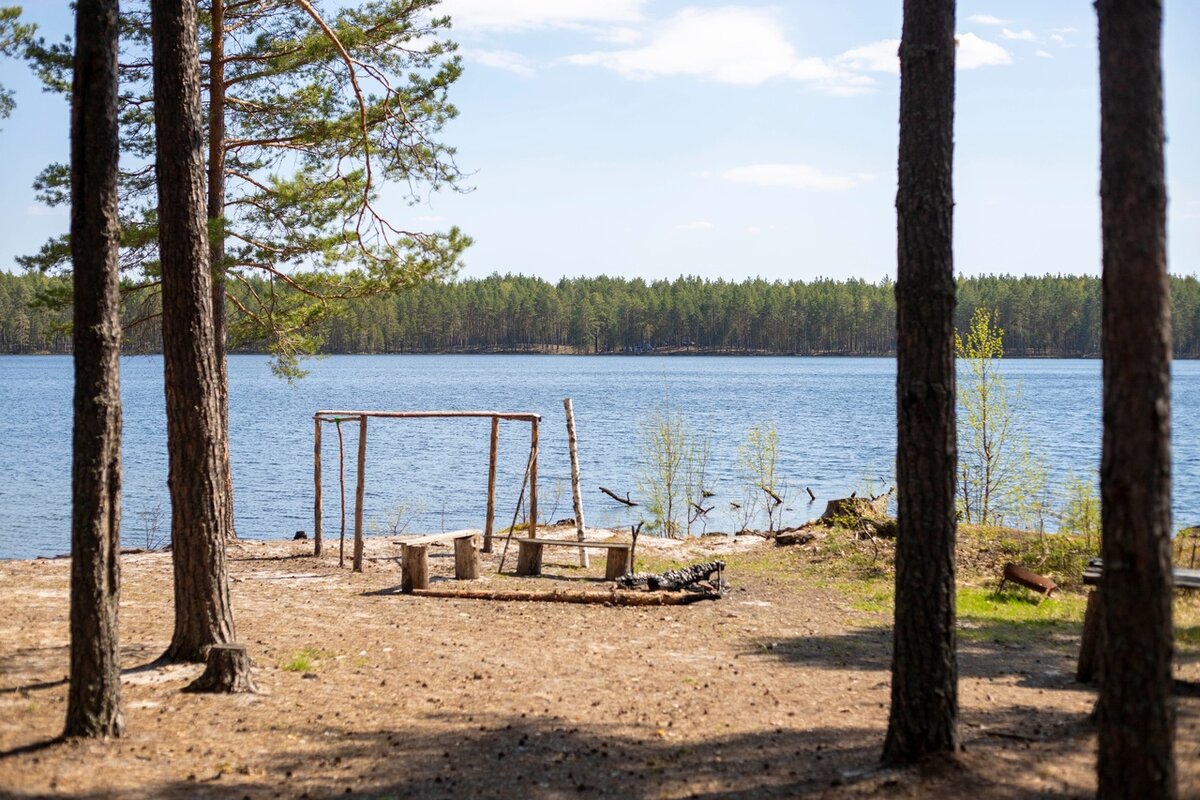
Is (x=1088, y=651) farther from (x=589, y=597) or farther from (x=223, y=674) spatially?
(x=223, y=674)

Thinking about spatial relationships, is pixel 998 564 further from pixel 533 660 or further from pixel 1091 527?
pixel 533 660

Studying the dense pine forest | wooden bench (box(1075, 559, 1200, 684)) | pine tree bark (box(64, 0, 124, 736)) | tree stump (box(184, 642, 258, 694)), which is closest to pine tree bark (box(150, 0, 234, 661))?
tree stump (box(184, 642, 258, 694))

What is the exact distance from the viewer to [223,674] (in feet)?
21.6

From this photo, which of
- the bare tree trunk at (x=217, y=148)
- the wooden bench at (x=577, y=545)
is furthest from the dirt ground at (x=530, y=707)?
the bare tree trunk at (x=217, y=148)

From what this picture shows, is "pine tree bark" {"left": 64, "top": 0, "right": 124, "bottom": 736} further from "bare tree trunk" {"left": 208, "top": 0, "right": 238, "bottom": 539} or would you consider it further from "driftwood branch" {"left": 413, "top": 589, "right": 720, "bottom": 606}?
"bare tree trunk" {"left": 208, "top": 0, "right": 238, "bottom": 539}

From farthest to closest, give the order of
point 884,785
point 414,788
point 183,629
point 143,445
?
point 143,445
point 183,629
point 414,788
point 884,785

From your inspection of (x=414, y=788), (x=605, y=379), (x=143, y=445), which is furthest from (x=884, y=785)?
(x=605, y=379)

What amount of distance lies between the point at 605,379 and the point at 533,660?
66470 millimetres

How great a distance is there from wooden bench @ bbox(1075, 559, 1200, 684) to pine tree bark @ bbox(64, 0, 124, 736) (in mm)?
5617

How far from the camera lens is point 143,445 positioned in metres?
35.3

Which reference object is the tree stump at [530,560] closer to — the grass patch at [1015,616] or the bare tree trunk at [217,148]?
the bare tree trunk at [217,148]

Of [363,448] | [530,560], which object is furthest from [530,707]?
[363,448]

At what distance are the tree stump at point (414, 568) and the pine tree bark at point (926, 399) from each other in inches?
274

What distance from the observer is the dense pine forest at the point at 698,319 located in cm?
9688
